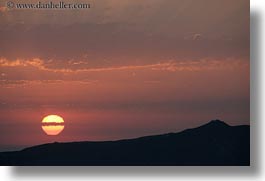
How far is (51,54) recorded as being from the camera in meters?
2.92

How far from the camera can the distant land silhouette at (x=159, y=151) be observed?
290 centimetres

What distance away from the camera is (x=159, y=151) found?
9.60 feet

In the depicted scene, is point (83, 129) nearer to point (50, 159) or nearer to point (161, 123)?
point (50, 159)

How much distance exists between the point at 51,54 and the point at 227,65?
3.25 feet

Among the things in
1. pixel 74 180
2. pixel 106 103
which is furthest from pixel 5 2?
pixel 74 180

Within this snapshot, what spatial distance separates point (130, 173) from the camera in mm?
3020

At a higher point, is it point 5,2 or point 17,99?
point 5,2

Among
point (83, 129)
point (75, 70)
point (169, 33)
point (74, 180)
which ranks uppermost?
point (169, 33)

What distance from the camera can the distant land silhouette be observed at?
290 cm

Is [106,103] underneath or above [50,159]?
above

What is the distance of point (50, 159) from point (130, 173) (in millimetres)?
471

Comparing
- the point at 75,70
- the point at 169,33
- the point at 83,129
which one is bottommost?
the point at 83,129

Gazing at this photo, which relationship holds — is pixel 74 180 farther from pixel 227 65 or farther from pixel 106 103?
pixel 227 65

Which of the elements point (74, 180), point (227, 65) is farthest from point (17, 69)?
point (227, 65)
